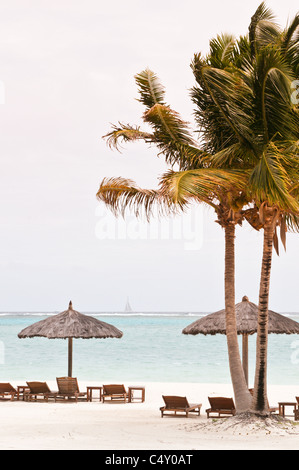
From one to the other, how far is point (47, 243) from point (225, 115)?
183 feet

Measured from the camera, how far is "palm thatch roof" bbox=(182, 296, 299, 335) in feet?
43.7

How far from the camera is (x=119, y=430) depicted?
10.9 metres

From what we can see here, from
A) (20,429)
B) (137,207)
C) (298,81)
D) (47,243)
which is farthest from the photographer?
(47,243)

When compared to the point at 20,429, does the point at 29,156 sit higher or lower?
higher

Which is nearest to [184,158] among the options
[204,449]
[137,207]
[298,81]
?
[137,207]

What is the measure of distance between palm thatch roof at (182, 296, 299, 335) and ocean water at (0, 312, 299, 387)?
18.7 meters

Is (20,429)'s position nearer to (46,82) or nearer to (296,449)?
(296,449)

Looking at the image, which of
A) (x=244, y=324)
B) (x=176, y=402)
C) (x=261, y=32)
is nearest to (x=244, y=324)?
(x=244, y=324)

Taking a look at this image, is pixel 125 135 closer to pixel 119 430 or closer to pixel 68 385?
pixel 119 430

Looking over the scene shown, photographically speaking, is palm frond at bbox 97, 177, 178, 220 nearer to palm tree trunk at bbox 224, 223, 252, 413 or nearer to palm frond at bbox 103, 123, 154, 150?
palm frond at bbox 103, 123, 154, 150

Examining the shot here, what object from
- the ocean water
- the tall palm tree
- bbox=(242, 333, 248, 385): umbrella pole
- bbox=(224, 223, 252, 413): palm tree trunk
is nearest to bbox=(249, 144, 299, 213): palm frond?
the tall palm tree

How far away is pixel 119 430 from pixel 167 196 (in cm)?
395

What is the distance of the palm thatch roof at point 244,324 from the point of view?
13320 millimetres
